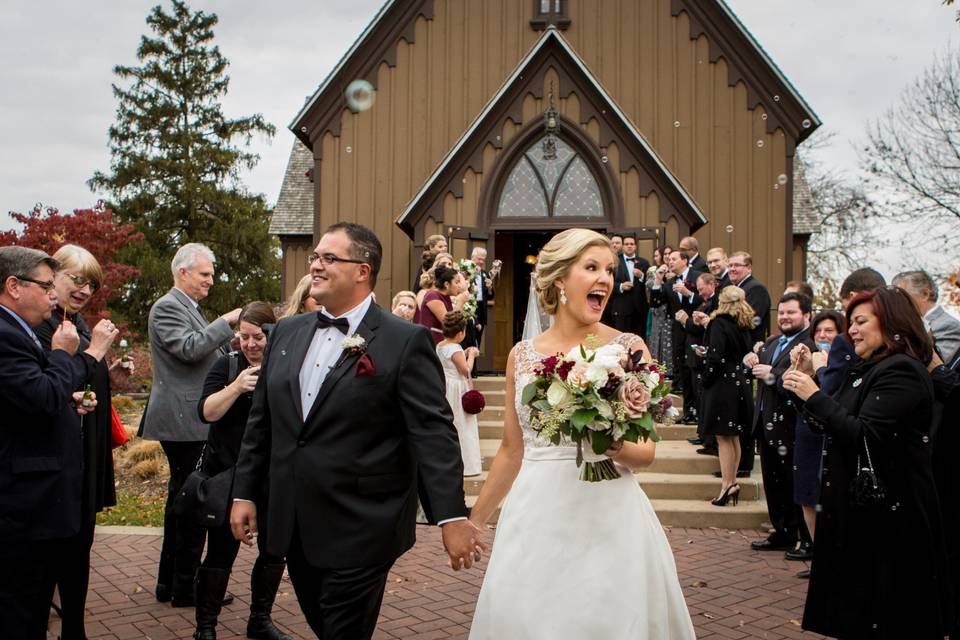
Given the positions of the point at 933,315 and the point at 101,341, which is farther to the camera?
the point at 933,315

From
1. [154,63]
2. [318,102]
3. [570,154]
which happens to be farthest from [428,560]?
[154,63]

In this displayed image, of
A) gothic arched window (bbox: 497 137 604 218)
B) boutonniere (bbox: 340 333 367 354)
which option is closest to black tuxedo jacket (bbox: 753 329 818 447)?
boutonniere (bbox: 340 333 367 354)

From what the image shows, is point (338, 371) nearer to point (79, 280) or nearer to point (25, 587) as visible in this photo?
point (25, 587)

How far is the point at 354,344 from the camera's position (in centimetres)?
348

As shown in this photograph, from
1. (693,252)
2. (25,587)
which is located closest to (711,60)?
(693,252)

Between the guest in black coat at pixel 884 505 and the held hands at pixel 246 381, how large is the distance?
296 centimetres

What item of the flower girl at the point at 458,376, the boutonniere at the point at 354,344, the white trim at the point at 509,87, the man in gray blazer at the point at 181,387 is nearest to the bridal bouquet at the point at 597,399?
the boutonniere at the point at 354,344

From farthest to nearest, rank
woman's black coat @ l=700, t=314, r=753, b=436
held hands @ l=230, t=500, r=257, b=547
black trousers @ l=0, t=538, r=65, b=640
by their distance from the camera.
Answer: woman's black coat @ l=700, t=314, r=753, b=436, black trousers @ l=0, t=538, r=65, b=640, held hands @ l=230, t=500, r=257, b=547

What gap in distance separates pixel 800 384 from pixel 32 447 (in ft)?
13.0

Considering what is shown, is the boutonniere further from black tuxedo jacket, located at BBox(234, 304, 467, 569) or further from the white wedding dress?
the white wedding dress

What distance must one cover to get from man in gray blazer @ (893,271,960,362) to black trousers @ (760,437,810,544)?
2.17m

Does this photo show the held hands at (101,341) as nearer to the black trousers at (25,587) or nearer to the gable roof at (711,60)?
the black trousers at (25,587)

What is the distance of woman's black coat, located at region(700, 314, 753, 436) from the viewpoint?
849cm

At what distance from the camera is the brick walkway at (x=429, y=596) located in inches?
217
